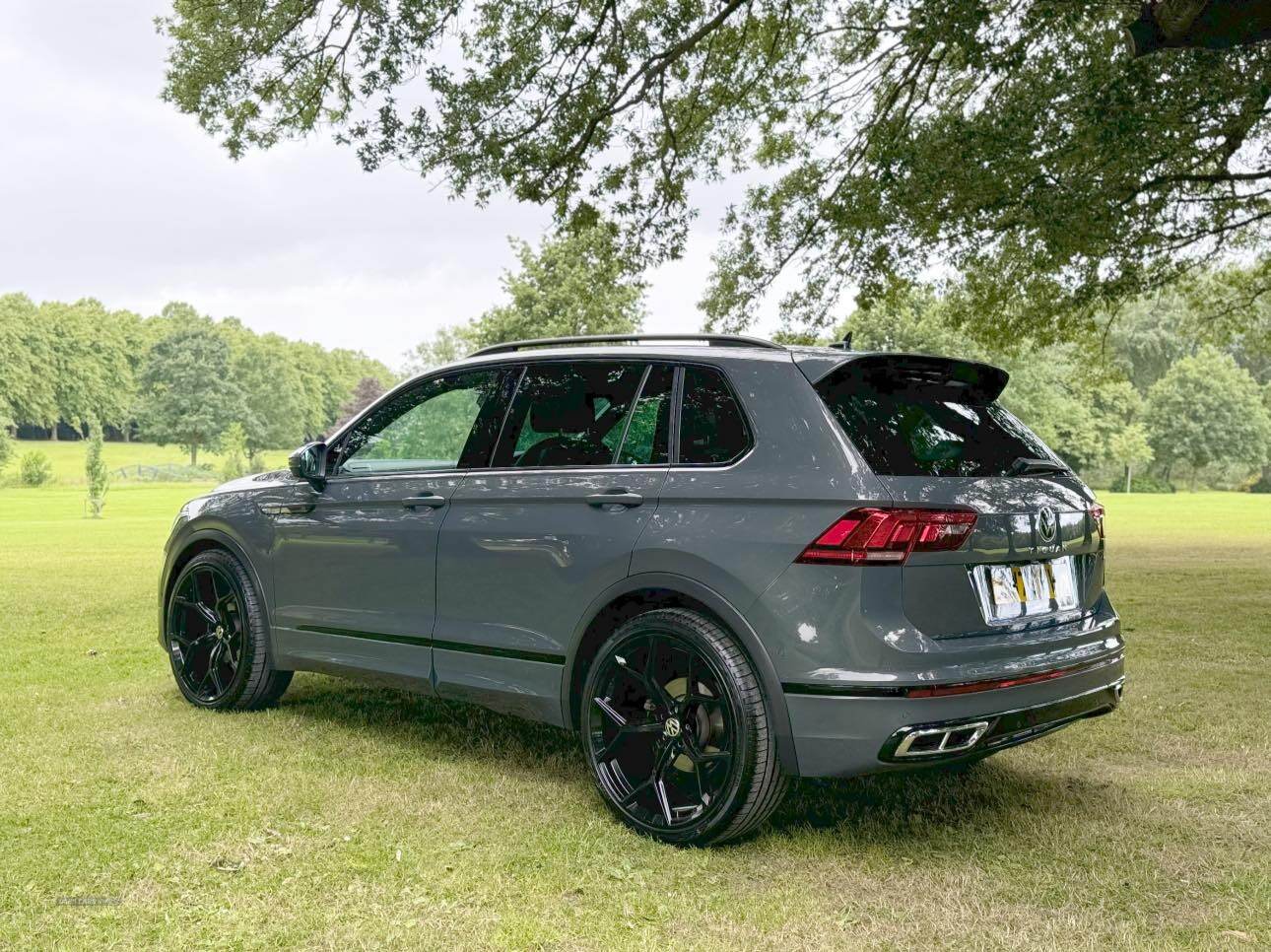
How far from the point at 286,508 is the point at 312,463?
35cm

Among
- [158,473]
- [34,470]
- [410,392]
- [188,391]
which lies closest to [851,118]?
[410,392]

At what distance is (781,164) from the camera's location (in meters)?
16.8

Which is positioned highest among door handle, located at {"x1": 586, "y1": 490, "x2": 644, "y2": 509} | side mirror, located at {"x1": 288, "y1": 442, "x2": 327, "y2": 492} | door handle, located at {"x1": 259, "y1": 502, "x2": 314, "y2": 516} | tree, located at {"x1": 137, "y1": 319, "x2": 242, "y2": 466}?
tree, located at {"x1": 137, "y1": 319, "x2": 242, "y2": 466}

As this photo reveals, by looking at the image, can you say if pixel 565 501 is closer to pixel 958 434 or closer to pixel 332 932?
pixel 958 434

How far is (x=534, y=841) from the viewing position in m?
4.11

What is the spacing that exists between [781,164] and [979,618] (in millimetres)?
13896

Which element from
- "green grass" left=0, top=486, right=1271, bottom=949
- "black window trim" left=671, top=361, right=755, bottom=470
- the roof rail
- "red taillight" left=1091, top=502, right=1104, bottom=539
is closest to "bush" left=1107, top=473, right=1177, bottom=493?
"green grass" left=0, top=486, right=1271, bottom=949

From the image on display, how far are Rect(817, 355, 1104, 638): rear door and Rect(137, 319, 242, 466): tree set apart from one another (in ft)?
306

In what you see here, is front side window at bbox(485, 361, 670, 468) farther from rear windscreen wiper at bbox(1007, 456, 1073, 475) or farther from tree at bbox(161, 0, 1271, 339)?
tree at bbox(161, 0, 1271, 339)

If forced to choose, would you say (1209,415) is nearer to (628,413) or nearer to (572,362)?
(572,362)

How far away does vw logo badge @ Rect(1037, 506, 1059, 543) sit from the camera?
4078 millimetres

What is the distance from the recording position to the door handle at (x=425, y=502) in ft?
16.2

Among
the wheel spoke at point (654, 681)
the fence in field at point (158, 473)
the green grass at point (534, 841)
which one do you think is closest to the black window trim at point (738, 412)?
the wheel spoke at point (654, 681)

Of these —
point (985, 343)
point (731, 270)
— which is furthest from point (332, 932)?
point (985, 343)
